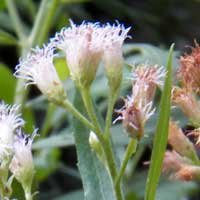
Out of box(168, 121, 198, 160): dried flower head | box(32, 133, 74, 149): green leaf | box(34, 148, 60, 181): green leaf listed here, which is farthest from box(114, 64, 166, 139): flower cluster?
box(34, 148, 60, 181): green leaf

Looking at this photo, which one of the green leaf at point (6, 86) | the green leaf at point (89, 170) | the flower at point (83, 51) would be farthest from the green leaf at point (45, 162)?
the flower at point (83, 51)

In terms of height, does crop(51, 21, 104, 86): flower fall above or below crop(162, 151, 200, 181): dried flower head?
above

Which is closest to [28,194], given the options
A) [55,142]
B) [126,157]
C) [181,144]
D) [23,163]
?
[23,163]

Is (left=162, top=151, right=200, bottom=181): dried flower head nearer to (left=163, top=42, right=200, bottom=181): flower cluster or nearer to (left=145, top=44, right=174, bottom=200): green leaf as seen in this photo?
(left=163, top=42, right=200, bottom=181): flower cluster

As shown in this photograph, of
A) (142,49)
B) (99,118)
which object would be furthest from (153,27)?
(99,118)

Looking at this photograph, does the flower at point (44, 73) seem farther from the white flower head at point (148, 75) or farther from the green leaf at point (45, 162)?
the green leaf at point (45, 162)

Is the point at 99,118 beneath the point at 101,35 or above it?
beneath

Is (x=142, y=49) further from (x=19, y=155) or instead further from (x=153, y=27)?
(x=153, y=27)

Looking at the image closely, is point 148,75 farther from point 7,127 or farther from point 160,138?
point 7,127
